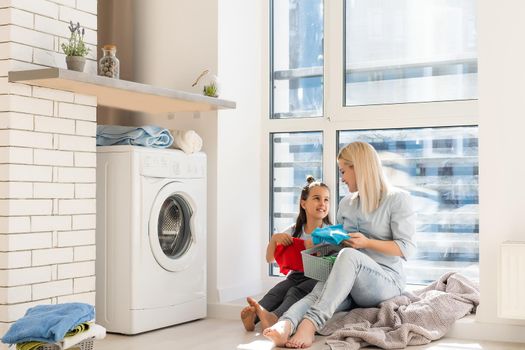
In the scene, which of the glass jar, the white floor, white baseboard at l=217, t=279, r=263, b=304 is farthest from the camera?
white baseboard at l=217, t=279, r=263, b=304

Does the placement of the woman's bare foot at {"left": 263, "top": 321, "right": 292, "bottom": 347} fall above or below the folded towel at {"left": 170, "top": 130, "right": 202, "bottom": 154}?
below

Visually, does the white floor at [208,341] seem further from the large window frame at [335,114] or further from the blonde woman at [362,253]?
the large window frame at [335,114]

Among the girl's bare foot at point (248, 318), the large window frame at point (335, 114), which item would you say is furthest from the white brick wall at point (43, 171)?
the large window frame at point (335, 114)

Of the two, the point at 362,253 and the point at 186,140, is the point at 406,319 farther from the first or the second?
the point at 186,140

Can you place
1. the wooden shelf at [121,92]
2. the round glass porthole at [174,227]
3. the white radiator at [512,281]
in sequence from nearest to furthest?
1. the wooden shelf at [121,92]
2. the white radiator at [512,281]
3. the round glass porthole at [174,227]

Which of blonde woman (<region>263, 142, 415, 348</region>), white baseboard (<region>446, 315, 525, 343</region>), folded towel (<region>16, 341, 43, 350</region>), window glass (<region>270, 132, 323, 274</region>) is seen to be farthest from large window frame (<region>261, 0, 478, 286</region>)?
folded towel (<region>16, 341, 43, 350</region>)

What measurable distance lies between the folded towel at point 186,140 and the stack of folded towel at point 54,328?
1344mm

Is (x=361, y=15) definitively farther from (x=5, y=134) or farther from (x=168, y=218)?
(x=5, y=134)

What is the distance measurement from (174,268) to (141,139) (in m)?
0.68

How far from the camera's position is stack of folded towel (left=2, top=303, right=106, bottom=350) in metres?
2.70

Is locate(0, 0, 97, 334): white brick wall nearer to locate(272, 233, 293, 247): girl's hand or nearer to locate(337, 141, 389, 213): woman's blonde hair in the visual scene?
locate(272, 233, 293, 247): girl's hand

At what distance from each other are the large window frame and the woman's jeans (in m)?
0.89

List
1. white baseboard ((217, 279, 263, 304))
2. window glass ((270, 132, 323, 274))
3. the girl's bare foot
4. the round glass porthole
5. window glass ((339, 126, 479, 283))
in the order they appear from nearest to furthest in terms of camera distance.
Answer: the girl's bare foot, the round glass porthole, window glass ((339, 126, 479, 283)), white baseboard ((217, 279, 263, 304)), window glass ((270, 132, 323, 274))

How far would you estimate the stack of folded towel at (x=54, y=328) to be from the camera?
2703 mm
